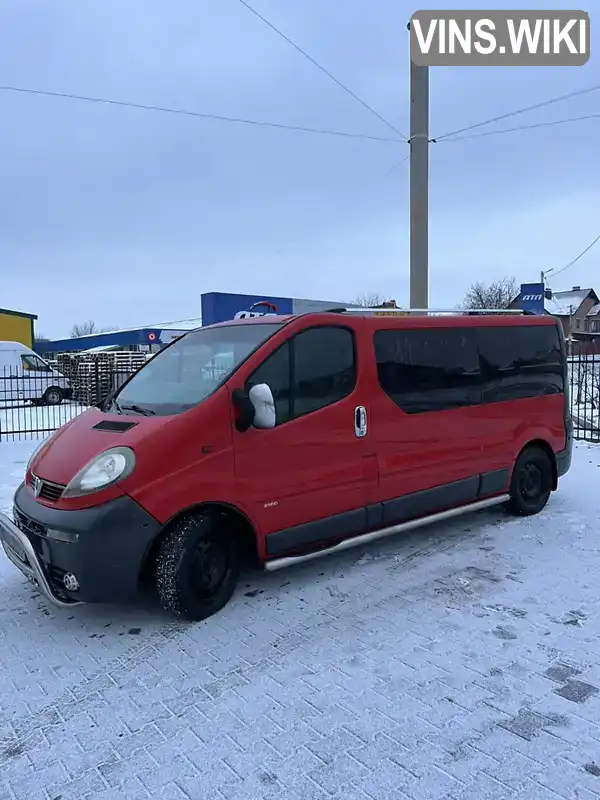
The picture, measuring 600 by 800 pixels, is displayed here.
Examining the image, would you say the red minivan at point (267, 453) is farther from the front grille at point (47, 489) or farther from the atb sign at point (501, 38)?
the atb sign at point (501, 38)

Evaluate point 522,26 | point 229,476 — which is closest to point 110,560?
point 229,476

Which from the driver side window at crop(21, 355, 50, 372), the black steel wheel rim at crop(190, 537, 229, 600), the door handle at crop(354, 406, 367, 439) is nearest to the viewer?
the black steel wheel rim at crop(190, 537, 229, 600)

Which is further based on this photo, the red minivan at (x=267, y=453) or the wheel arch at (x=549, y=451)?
the wheel arch at (x=549, y=451)

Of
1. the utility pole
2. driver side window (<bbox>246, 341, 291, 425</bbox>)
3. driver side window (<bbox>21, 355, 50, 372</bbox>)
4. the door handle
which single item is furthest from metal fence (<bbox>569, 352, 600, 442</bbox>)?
driver side window (<bbox>21, 355, 50, 372</bbox>)

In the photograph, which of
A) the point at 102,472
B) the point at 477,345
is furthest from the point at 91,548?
the point at 477,345

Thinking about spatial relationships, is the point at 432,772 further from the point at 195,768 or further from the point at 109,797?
the point at 109,797

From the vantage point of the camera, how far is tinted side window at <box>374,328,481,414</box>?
4758 mm

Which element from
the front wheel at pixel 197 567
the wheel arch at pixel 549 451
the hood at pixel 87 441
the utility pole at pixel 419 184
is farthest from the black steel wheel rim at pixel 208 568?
the utility pole at pixel 419 184

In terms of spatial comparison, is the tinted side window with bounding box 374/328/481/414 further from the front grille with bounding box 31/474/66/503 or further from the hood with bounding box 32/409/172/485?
the front grille with bounding box 31/474/66/503

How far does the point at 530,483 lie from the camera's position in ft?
20.1

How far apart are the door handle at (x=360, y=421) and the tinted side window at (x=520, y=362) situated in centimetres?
159

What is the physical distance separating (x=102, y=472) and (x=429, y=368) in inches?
113

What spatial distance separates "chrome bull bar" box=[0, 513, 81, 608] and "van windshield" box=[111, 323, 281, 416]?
3.38 ft

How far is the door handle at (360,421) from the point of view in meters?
4.46
